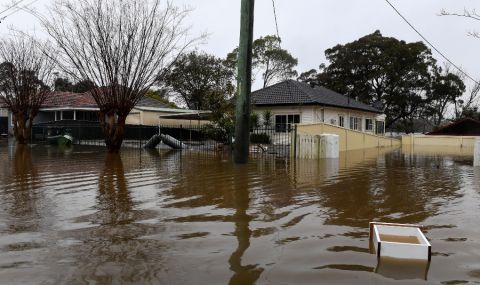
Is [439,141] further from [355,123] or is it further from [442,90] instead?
[442,90]

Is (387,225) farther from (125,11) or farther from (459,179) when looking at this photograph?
(125,11)

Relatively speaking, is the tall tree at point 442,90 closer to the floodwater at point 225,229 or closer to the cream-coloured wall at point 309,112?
the cream-coloured wall at point 309,112

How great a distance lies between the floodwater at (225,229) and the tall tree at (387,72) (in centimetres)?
4554

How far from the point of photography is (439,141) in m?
40.0

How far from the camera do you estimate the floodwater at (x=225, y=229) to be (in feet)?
14.3

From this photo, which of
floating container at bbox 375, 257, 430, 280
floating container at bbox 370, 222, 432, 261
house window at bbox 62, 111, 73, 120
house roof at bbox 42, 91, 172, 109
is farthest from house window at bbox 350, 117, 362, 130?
floating container at bbox 375, 257, 430, 280

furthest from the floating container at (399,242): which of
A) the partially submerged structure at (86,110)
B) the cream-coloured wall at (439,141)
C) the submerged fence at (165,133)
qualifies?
the cream-coloured wall at (439,141)

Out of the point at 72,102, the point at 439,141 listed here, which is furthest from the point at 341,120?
the point at 72,102

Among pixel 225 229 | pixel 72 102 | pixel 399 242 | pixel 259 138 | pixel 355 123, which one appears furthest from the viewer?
pixel 72 102

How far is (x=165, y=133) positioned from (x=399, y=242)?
3241 cm

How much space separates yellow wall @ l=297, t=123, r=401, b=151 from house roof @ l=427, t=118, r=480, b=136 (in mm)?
9079

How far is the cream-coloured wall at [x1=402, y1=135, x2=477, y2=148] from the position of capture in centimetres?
3816

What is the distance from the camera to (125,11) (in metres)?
19.8

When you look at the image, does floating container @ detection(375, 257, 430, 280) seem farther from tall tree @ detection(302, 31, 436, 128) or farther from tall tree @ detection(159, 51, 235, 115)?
tall tree @ detection(302, 31, 436, 128)
